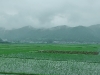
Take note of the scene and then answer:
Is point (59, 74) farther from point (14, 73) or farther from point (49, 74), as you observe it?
point (14, 73)

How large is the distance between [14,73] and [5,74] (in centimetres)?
83

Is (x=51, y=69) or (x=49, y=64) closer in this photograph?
(x=51, y=69)

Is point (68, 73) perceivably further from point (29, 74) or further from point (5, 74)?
point (5, 74)

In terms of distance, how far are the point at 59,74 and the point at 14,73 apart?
3.73 m

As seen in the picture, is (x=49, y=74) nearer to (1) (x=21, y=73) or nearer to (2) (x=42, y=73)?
(2) (x=42, y=73)

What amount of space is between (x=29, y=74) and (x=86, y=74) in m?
4.72

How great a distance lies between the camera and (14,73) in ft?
56.8

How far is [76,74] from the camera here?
17312 millimetres

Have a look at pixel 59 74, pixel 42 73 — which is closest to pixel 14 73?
pixel 42 73

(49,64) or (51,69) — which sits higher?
(49,64)

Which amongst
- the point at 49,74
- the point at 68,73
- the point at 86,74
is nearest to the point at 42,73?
the point at 49,74

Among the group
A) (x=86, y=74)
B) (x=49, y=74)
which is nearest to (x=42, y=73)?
(x=49, y=74)

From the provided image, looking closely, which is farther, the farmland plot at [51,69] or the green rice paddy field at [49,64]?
the green rice paddy field at [49,64]

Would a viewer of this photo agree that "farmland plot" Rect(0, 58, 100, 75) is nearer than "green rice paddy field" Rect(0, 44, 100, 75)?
Yes
